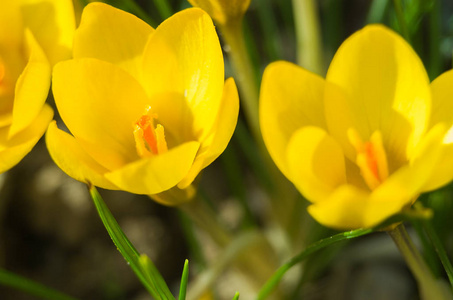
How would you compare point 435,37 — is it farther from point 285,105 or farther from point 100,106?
point 100,106

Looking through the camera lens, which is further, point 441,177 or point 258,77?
point 258,77

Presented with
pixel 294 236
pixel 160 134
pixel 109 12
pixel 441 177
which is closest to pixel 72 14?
pixel 109 12

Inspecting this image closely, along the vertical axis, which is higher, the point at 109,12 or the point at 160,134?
the point at 109,12

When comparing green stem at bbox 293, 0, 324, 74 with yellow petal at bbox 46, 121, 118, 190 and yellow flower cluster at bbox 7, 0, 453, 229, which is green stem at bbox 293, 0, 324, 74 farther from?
yellow petal at bbox 46, 121, 118, 190

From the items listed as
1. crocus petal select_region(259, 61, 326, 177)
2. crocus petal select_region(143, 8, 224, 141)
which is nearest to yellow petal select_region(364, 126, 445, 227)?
crocus petal select_region(259, 61, 326, 177)

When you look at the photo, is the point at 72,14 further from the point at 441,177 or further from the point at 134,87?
the point at 441,177

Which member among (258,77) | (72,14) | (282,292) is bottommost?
(282,292)

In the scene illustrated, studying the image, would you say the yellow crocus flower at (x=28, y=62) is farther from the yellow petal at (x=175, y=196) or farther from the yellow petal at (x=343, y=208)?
the yellow petal at (x=343, y=208)

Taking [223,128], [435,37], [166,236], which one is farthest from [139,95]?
[166,236]
